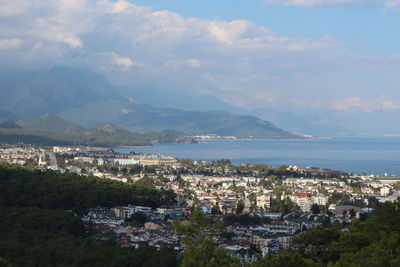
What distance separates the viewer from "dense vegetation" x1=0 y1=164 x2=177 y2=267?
19672 millimetres

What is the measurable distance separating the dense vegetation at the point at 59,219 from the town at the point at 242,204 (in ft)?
3.82

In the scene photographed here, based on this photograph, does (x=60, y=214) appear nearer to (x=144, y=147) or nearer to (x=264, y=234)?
(x=264, y=234)

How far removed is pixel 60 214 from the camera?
27.7 meters

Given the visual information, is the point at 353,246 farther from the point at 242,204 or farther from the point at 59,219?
the point at 242,204

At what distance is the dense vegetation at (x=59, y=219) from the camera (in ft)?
64.5

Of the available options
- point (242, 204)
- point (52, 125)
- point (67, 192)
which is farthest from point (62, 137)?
point (67, 192)

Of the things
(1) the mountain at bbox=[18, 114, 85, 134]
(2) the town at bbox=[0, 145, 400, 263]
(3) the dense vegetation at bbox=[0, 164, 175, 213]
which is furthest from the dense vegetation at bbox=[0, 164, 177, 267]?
(1) the mountain at bbox=[18, 114, 85, 134]

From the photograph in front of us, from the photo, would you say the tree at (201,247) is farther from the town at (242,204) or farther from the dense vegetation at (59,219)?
the dense vegetation at (59,219)

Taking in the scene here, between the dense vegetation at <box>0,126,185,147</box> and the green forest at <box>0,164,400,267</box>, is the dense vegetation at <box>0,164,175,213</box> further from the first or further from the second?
the dense vegetation at <box>0,126,185,147</box>

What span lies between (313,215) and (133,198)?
956cm

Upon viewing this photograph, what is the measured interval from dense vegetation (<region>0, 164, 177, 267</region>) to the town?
1.16 metres

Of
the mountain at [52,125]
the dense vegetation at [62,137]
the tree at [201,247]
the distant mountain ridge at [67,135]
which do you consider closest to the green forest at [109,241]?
the tree at [201,247]

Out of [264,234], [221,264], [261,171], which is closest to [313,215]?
[264,234]

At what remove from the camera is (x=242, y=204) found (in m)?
40.0
